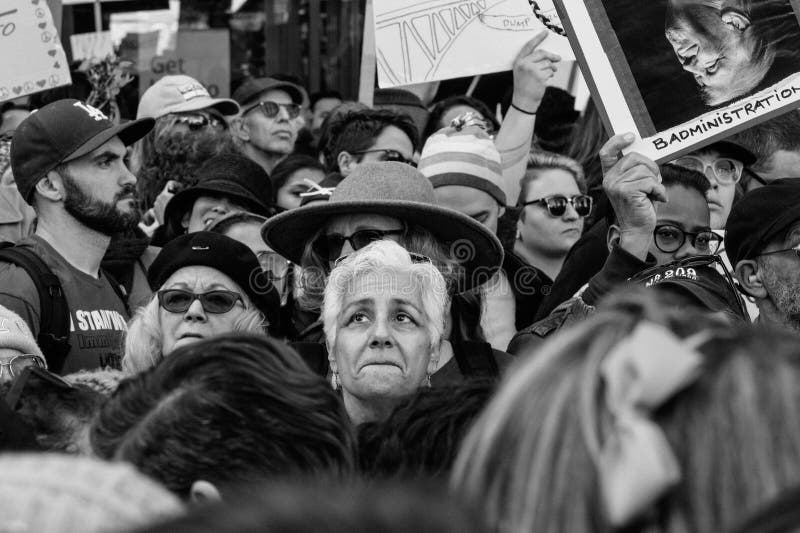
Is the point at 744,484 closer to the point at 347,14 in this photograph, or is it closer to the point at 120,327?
the point at 120,327

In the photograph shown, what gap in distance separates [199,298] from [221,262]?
0.50 ft

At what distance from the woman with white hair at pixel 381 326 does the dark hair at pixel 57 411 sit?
0.94 metres

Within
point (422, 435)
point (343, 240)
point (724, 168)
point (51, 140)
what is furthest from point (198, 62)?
point (422, 435)

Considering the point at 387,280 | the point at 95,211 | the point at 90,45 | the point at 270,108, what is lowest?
the point at 387,280

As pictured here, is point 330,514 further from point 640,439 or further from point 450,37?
point 450,37

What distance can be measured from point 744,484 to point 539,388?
0.71ft

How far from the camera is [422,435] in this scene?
2.45 meters

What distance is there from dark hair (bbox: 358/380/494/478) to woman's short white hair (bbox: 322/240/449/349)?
49.5 inches

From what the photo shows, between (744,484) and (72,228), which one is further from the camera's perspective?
(72,228)

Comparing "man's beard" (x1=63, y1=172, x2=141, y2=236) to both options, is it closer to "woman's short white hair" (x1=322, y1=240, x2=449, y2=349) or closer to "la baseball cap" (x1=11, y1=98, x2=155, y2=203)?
"la baseball cap" (x1=11, y1=98, x2=155, y2=203)

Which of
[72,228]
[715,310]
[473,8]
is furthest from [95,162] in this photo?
[715,310]

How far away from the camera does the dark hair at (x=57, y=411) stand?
2.80 meters

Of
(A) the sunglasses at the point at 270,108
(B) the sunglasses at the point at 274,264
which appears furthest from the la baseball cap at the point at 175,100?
(B) the sunglasses at the point at 274,264

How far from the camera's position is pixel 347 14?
11086 millimetres
